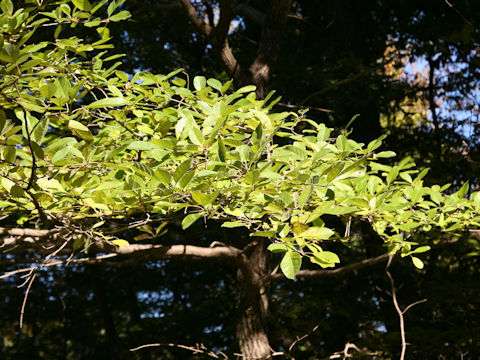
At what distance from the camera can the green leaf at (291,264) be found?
141cm

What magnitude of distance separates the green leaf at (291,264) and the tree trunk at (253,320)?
7.73 feet

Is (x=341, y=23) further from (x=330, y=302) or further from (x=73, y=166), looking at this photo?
(x=73, y=166)

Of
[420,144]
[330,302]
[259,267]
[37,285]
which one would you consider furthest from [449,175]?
[37,285]

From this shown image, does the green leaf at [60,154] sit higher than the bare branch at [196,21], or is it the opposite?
the bare branch at [196,21]

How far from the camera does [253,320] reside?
13.0 feet

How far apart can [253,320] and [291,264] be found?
2712mm

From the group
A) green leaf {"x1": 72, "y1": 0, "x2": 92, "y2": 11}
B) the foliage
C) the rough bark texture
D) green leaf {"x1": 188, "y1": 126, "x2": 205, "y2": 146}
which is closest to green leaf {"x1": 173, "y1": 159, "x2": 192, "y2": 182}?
the foliage

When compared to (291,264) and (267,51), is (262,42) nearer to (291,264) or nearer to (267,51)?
(267,51)

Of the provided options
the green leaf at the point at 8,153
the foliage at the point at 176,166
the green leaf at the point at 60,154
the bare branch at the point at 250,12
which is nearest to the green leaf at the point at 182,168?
the foliage at the point at 176,166

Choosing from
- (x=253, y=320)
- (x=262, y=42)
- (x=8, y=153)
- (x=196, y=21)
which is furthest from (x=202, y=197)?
(x=262, y=42)

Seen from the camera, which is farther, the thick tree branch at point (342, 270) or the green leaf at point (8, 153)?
the thick tree branch at point (342, 270)

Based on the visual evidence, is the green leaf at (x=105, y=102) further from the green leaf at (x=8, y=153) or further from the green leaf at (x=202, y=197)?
the green leaf at (x=202, y=197)

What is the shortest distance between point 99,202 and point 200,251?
4.74 ft

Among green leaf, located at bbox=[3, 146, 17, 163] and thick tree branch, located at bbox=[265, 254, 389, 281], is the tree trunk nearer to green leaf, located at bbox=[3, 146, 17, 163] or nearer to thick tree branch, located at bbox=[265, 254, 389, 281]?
thick tree branch, located at bbox=[265, 254, 389, 281]
